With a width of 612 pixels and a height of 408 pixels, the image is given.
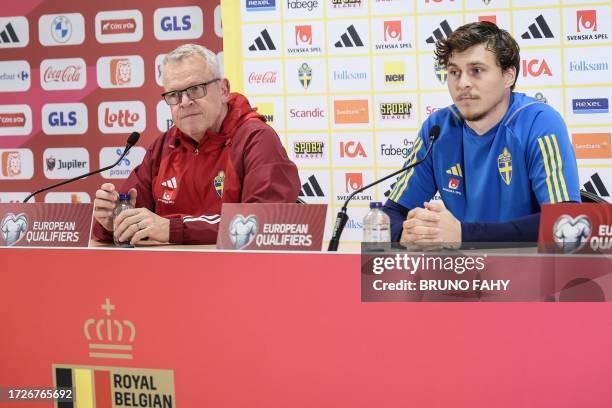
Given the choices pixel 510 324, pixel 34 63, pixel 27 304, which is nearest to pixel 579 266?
pixel 510 324

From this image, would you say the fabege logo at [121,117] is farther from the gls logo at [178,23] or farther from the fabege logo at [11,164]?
the fabege logo at [11,164]

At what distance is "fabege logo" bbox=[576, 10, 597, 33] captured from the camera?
13.2 feet

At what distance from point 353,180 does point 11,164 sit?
8.54 ft

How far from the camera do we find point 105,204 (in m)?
2.33

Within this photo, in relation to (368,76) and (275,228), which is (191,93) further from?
(368,76)

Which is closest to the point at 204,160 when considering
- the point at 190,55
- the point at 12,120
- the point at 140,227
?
the point at 190,55

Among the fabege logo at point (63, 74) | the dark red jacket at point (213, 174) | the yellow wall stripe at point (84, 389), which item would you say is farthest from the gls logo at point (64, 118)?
the yellow wall stripe at point (84, 389)

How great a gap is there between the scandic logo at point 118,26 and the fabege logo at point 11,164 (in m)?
1.15

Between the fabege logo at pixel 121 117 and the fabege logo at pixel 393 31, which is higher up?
the fabege logo at pixel 393 31

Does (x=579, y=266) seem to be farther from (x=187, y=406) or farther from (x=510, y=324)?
(x=187, y=406)

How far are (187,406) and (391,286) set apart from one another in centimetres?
53

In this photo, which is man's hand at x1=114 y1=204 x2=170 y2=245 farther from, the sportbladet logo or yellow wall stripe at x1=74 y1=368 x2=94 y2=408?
the sportbladet logo

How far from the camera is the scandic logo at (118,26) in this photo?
4859 millimetres

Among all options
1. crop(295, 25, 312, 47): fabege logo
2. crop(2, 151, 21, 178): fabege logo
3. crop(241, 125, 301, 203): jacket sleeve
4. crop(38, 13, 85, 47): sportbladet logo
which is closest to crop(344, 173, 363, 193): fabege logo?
crop(295, 25, 312, 47): fabege logo
